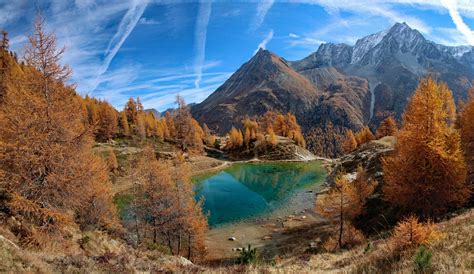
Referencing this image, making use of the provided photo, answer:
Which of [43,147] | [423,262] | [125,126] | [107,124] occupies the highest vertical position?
[107,124]

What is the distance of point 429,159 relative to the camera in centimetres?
2436

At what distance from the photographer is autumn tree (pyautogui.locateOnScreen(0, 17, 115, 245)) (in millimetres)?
12828

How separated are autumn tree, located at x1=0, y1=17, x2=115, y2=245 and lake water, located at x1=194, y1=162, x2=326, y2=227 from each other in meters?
24.9

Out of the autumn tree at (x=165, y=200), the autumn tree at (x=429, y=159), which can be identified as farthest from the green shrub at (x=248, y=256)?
the autumn tree at (x=429, y=159)

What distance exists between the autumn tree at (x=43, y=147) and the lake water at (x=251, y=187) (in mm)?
24887

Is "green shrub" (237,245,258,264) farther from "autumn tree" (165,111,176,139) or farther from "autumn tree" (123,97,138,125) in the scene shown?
"autumn tree" (123,97,138,125)

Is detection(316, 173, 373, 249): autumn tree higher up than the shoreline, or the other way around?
detection(316, 173, 373, 249): autumn tree

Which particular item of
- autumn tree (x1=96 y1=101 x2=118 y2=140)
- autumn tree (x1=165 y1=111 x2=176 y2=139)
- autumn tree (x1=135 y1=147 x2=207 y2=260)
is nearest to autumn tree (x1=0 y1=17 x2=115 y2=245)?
autumn tree (x1=135 y1=147 x2=207 y2=260)

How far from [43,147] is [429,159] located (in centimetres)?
2896

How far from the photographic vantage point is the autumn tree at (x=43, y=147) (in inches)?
505

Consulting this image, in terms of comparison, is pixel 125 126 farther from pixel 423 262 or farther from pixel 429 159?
pixel 423 262

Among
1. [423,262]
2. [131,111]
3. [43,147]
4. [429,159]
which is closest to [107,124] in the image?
[131,111]

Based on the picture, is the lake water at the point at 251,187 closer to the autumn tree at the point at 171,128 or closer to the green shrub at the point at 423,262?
the green shrub at the point at 423,262

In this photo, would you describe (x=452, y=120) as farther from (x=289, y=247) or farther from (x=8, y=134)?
(x=8, y=134)
